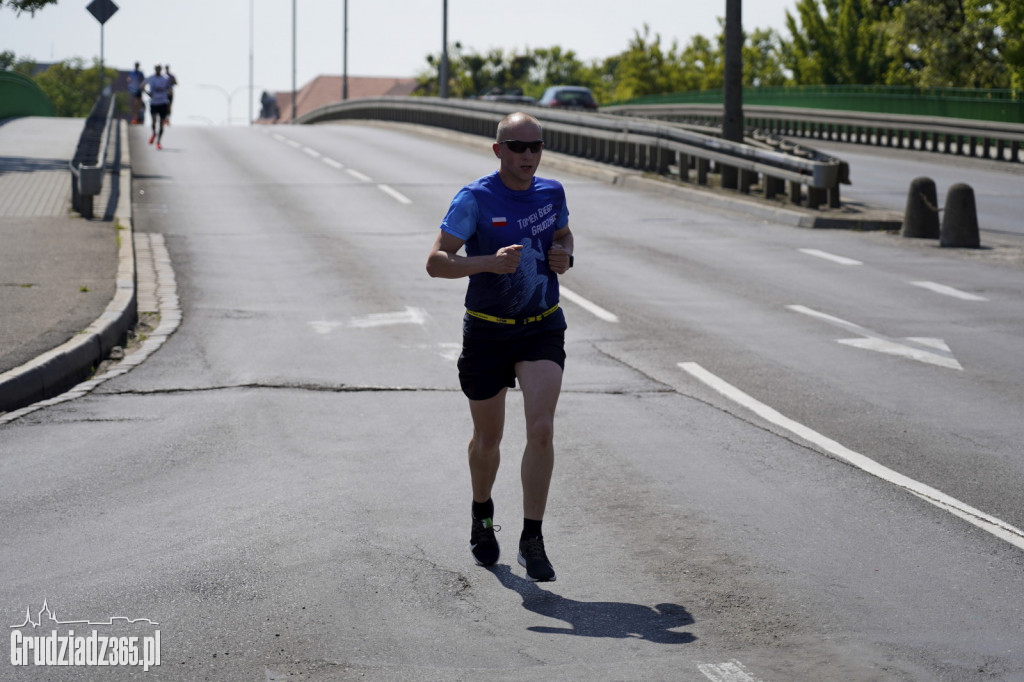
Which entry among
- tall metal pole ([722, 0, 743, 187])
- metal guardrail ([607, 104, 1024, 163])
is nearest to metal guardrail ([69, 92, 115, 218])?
tall metal pole ([722, 0, 743, 187])

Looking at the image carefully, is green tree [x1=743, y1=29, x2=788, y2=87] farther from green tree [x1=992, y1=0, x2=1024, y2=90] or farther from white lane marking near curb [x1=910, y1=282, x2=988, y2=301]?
white lane marking near curb [x1=910, y1=282, x2=988, y2=301]

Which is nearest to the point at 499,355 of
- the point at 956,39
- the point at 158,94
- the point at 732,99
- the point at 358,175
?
the point at 732,99

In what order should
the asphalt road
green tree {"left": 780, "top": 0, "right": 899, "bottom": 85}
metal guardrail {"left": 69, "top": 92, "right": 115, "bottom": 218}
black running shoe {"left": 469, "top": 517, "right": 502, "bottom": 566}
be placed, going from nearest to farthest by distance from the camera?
1. the asphalt road
2. black running shoe {"left": 469, "top": 517, "right": 502, "bottom": 566}
3. metal guardrail {"left": 69, "top": 92, "right": 115, "bottom": 218}
4. green tree {"left": 780, "top": 0, "right": 899, "bottom": 85}

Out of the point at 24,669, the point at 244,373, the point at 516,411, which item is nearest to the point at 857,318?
the point at 516,411

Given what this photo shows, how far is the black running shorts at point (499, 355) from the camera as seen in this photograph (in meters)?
5.82

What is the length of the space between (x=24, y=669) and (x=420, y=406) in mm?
4708

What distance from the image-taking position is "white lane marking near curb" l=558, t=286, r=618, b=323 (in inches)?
507

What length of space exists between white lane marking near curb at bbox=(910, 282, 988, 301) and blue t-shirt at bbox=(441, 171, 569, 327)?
953 cm

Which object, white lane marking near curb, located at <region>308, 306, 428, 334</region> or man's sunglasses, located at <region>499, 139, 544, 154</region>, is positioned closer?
man's sunglasses, located at <region>499, 139, 544, 154</region>

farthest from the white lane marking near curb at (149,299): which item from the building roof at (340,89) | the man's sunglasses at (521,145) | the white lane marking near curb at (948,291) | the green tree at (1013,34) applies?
the building roof at (340,89)

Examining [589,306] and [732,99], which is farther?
[732,99]

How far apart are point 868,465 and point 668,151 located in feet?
64.4

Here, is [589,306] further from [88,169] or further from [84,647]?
[84,647]

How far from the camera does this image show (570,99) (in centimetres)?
5644
